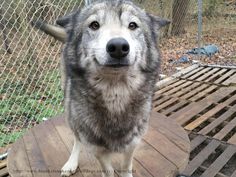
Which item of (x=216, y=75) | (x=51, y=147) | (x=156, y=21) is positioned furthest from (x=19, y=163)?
(x=216, y=75)

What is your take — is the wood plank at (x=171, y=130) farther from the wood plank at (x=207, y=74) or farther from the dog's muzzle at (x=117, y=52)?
the wood plank at (x=207, y=74)

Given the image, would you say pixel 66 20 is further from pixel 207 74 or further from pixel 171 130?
pixel 207 74

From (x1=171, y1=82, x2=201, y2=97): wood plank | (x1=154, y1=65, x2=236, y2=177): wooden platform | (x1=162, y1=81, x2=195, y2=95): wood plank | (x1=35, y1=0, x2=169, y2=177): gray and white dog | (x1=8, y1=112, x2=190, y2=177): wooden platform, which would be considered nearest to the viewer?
(x1=35, y1=0, x2=169, y2=177): gray and white dog

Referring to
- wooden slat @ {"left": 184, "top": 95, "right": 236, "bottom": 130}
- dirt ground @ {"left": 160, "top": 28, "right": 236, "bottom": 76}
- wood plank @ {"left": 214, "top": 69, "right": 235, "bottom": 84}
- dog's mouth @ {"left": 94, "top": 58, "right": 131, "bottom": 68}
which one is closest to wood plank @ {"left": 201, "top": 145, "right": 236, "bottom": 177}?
wooden slat @ {"left": 184, "top": 95, "right": 236, "bottom": 130}

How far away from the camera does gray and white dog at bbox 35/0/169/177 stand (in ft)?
7.10

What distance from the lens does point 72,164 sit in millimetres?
2689

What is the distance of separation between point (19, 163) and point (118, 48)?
5.35 feet

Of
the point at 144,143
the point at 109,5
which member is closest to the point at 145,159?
the point at 144,143

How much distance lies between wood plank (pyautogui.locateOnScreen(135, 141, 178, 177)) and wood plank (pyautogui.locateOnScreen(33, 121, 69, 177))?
72 cm

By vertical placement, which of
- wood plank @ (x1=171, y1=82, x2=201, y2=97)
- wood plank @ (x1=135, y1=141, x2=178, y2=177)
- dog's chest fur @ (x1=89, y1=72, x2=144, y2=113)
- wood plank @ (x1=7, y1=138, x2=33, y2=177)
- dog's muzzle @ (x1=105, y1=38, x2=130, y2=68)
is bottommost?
wood plank @ (x1=7, y1=138, x2=33, y2=177)

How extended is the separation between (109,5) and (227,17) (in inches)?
422

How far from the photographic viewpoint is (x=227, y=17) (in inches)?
465

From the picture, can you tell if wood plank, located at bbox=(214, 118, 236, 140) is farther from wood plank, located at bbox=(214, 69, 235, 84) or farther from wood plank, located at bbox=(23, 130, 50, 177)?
wood plank, located at bbox=(23, 130, 50, 177)

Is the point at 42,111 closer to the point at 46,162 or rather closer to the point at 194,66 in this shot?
the point at 46,162
